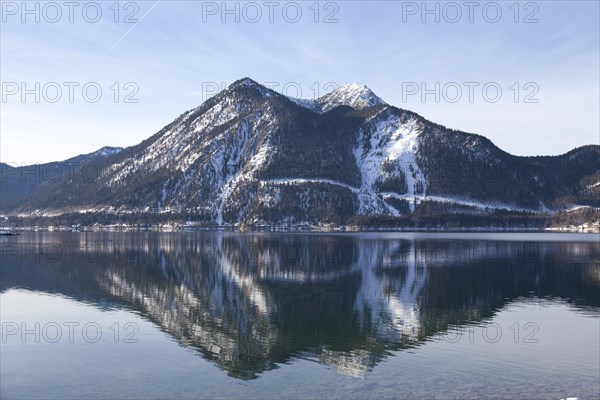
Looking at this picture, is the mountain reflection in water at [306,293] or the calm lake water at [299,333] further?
the mountain reflection in water at [306,293]

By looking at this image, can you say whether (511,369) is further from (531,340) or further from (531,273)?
(531,273)

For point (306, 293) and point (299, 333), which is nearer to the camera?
point (299, 333)

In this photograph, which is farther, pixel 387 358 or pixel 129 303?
pixel 129 303

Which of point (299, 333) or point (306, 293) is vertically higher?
point (306, 293)

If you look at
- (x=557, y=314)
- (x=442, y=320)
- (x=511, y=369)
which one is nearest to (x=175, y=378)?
(x=511, y=369)
